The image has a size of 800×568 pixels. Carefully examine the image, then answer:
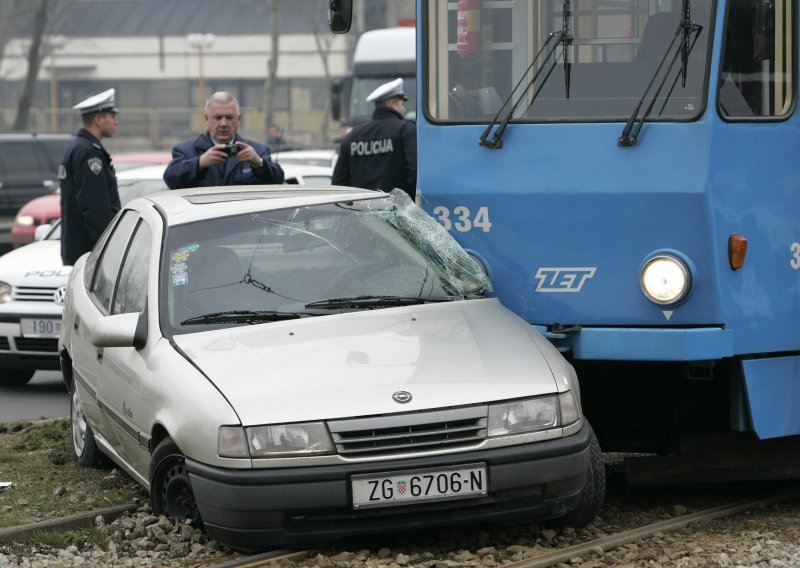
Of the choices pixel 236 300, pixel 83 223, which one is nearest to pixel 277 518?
pixel 236 300

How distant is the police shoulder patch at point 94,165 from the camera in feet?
33.6

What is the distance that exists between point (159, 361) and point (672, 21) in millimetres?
2845

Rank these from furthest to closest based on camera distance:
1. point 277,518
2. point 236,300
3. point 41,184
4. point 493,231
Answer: point 41,184
point 493,231
point 236,300
point 277,518

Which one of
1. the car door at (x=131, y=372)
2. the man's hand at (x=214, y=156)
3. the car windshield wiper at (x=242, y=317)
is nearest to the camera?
the car door at (x=131, y=372)

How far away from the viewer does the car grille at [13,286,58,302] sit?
11203 millimetres

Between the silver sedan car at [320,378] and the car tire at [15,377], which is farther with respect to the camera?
the car tire at [15,377]

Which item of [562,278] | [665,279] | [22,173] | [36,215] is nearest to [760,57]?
[665,279]

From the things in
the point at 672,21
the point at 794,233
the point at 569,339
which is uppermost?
the point at 672,21

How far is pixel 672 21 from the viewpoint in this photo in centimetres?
695

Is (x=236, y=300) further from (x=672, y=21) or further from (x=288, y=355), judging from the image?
(x=672, y=21)

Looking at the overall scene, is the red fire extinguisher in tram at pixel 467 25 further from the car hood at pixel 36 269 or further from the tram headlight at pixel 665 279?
the car hood at pixel 36 269

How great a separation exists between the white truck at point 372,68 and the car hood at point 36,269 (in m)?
13.1

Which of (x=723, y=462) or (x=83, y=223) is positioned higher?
(x=83, y=223)

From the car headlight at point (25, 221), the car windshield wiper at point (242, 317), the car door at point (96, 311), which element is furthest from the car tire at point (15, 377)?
the car headlight at point (25, 221)
